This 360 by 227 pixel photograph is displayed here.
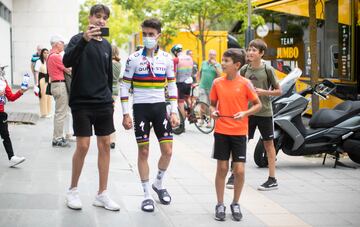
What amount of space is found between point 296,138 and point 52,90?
4248 mm

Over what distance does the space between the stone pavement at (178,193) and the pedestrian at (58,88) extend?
0.30 meters

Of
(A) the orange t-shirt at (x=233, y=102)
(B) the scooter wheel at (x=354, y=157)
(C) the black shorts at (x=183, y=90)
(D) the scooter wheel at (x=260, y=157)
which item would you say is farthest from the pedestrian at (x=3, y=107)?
(C) the black shorts at (x=183, y=90)

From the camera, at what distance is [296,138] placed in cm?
949

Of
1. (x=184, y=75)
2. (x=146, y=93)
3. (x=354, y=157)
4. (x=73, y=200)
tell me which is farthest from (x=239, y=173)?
(x=184, y=75)

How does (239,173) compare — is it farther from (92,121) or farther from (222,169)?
(92,121)

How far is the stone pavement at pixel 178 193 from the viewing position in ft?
20.6

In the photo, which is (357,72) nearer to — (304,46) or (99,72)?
(304,46)

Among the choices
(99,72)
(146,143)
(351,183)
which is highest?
(99,72)

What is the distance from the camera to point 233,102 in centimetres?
645

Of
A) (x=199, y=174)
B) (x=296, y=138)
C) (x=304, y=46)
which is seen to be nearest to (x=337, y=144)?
(x=296, y=138)

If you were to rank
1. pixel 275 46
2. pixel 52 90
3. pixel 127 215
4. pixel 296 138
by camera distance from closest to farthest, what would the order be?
1. pixel 127 215
2. pixel 296 138
3. pixel 52 90
4. pixel 275 46

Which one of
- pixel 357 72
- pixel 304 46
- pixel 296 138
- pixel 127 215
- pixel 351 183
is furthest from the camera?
pixel 304 46

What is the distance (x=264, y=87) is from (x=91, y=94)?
2.46 m

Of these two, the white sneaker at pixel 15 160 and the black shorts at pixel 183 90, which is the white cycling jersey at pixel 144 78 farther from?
the black shorts at pixel 183 90
